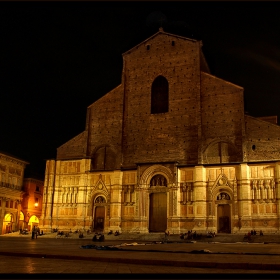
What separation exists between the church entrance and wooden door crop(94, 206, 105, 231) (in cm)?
1028

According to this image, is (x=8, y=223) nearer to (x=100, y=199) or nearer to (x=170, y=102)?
(x=100, y=199)

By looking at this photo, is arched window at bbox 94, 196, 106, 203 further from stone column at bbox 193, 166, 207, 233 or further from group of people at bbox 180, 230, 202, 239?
stone column at bbox 193, 166, 207, 233

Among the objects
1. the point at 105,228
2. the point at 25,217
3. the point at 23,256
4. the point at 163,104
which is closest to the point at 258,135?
the point at 163,104

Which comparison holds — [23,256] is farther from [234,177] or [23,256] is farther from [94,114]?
[94,114]

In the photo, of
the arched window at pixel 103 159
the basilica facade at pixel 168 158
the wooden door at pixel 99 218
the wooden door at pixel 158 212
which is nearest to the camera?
the basilica facade at pixel 168 158

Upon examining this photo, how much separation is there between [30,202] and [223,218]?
86.1 ft

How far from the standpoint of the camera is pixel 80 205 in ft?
108

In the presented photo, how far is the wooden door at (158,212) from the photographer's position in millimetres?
30500

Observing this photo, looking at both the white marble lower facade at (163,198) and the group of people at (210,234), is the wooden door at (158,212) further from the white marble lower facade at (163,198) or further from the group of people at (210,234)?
the group of people at (210,234)

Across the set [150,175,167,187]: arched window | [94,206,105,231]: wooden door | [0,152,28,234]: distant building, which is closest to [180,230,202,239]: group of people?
[150,175,167,187]: arched window

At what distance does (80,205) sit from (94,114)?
8.67 m

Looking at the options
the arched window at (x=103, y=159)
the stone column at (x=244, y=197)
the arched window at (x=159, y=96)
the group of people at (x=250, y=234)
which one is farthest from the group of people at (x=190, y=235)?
the arched window at (x=159, y=96)

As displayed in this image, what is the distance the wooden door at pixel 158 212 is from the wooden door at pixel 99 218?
15.0 feet

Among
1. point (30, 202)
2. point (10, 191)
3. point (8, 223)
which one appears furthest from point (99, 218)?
point (30, 202)
